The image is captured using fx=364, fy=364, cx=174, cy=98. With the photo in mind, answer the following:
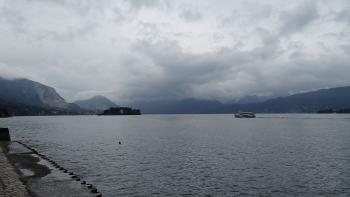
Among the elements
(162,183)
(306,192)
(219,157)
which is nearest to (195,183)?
(162,183)

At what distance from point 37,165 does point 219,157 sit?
107ft

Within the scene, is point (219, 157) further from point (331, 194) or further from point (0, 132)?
point (0, 132)

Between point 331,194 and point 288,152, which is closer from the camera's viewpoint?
point 331,194

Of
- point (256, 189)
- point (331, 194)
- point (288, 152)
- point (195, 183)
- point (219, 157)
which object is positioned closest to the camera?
point (331, 194)

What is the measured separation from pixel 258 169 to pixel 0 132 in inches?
3027

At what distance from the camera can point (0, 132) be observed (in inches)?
3991

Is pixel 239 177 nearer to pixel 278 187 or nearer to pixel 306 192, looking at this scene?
pixel 278 187

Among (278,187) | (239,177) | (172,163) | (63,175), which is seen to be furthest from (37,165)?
(278,187)

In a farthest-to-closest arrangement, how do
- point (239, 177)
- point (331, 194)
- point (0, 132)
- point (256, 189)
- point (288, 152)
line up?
point (0, 132) → point (288, 152) → point (239, 177) → point (256, 189) → point (331, 194)

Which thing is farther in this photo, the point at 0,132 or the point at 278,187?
the point at 0,132

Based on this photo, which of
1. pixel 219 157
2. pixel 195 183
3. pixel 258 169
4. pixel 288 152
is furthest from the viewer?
pixel 288 152

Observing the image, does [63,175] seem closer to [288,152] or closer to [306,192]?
[306,192]

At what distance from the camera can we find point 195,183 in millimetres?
44938

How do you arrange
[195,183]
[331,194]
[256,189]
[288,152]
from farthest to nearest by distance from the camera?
1. [288,152]
2. [195,183]
3. [256,189]
4. [331,194]
